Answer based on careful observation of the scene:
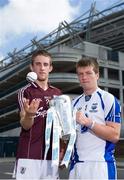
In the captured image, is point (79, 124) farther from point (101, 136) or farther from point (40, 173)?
point (40, 173)

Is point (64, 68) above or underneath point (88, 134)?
above

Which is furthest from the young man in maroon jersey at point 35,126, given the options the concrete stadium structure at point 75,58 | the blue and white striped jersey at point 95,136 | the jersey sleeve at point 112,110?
the concrete stadium structure at point 75,58

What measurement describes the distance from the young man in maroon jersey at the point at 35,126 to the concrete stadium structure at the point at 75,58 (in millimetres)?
55336

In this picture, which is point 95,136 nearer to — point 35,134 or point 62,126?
point 62,126

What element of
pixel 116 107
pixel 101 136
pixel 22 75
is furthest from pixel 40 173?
pixel 22 75

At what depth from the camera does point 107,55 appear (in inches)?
2660

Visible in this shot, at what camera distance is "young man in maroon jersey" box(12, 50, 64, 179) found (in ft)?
13.0

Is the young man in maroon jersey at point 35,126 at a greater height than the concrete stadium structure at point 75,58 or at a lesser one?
lesser

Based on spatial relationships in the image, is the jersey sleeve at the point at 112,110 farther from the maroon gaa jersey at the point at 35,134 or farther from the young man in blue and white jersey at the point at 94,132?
the maroon gaa jersey at the point at 35,134

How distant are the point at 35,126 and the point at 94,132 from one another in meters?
0.63

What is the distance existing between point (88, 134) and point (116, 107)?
1.18 feet

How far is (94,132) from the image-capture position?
12.4 feet

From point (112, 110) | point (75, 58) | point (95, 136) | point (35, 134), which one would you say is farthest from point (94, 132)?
point (75, 58)

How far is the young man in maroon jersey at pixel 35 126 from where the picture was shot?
156 inches
